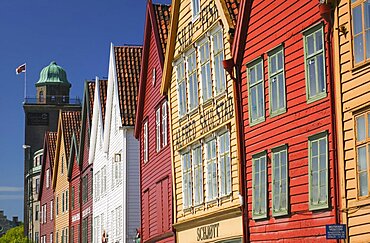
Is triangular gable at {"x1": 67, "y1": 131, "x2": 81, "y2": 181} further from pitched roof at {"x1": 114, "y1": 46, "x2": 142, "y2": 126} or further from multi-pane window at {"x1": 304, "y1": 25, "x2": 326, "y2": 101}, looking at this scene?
multi-pane window at {"x1": 304, "y1": 25, "x2": 326, "y2": 101}

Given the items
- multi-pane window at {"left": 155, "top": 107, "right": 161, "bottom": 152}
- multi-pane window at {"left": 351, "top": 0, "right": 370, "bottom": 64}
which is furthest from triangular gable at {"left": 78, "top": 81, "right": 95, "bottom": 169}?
multi-pane window at {"left": 351, "top": 0, "right": 370, "bottom": 64}

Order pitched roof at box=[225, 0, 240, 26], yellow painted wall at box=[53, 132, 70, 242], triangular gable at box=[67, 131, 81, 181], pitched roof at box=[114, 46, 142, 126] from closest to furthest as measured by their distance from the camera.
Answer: pitched roof at box=[225, 0, 240, 26] < pitched roof at box=[114, 46, 142, 126] < triangular gable at box=[67, 131, 81, 181] < yellow painted wall at box=[53, 132, 70, 242]

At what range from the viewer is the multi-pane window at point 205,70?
2850 cm

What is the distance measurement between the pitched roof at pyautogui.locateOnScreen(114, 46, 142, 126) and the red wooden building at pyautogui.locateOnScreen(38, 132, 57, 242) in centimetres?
2701

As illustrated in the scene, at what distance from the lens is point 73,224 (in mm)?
60875

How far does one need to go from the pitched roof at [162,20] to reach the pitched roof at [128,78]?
24.2ft

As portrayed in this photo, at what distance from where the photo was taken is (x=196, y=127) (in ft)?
98.3

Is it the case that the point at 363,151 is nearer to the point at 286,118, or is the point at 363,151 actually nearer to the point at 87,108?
the point at 286,118

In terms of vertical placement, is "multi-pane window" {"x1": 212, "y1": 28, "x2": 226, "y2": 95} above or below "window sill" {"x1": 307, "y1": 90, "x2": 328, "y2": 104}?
above

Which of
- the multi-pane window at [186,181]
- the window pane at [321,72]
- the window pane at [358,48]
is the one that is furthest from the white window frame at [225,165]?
the window pane at [358,48]

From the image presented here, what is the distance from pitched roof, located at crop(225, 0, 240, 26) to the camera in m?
26.3

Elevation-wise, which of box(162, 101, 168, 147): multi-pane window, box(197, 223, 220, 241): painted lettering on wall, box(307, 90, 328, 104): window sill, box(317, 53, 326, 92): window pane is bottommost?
box(197, 223, 220, 241): painted lettering on wall

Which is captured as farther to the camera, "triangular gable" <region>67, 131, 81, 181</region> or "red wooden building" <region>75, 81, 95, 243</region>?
"triangular gable" <region>67, 131, 81, 181</region>

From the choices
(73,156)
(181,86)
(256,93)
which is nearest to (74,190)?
(73,156)
